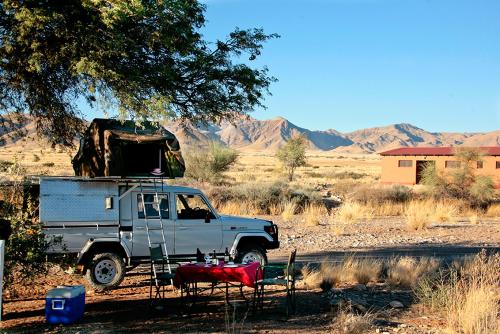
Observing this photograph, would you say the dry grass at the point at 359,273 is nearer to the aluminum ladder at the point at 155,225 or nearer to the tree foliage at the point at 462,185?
the aluminum ladder at the point at 155,225

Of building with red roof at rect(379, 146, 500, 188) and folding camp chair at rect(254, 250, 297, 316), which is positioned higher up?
building with red roof at rect(379, 146, 500, 188)

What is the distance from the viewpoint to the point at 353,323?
8.84 metres

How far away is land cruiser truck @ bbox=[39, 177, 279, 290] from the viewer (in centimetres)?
1191

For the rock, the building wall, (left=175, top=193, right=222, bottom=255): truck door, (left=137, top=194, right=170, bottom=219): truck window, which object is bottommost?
the rock

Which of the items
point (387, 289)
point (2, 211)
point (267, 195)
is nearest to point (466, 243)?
point (387, 289)

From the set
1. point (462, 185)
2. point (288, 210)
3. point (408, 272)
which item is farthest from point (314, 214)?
point (408, 272)

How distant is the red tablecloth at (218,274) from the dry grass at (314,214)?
1643 cm

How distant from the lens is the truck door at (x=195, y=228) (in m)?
13.0

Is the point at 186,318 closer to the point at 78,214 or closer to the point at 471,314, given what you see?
the point at 78,214

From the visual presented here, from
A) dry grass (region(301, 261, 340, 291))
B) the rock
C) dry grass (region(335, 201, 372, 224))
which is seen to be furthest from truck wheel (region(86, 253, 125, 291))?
dry grass (region(335, 201, 372, 224))

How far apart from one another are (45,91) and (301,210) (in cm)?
2192

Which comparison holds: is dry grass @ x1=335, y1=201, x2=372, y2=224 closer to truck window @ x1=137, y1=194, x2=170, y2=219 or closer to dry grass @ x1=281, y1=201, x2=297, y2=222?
dry grass @ x1=281, y1=201, x2=297, y2=222

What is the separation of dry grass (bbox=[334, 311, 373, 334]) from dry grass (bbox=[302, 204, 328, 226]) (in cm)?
1713

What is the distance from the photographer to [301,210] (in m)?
32.5
